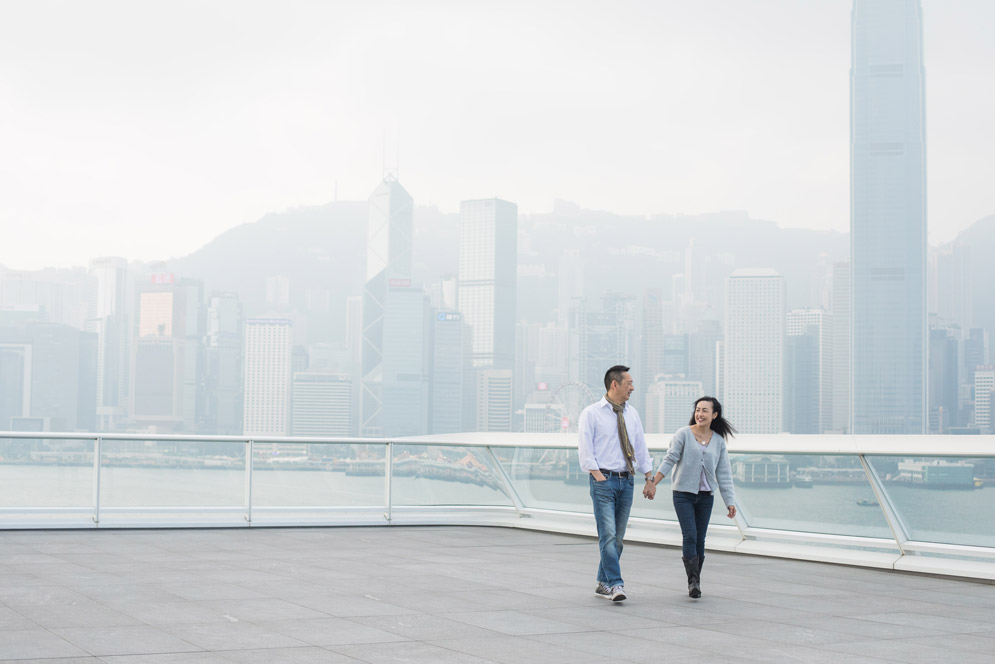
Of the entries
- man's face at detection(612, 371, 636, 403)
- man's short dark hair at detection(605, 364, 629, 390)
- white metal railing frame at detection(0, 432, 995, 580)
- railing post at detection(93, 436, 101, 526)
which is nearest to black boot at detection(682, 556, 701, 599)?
man's face at detection(612, 371, 636, 403)

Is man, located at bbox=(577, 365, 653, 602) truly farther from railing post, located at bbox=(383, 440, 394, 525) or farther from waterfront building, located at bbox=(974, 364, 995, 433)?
waterfront building, located at bbox=(974, 364, 995, 433)

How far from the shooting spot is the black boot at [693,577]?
25.1 ft

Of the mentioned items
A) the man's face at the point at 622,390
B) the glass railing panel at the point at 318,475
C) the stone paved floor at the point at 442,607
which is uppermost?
the man's face at the point at 622,390

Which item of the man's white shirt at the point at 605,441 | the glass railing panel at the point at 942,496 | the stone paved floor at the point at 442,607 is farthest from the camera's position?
the glass railing panel at the point at 942,496

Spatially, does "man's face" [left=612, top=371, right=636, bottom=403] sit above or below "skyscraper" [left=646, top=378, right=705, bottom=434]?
above

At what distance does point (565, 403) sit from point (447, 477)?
16748 centimetres

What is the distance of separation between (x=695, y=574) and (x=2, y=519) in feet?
26.1

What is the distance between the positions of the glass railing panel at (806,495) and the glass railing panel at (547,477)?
1972mm

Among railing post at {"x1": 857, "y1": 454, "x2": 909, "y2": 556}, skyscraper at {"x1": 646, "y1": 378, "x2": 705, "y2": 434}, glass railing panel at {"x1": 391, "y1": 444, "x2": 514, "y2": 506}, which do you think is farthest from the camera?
skyscraper at {"x1": 646, "y1": 378, "x2": 705, "y2": 434}

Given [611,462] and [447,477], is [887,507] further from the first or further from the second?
[447,477]

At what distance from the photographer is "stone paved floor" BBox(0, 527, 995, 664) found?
552cm

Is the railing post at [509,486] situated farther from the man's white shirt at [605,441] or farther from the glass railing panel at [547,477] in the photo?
the man's white shirt at [605,441]

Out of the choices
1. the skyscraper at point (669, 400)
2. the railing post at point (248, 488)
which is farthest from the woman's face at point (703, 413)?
the skyscraper at point (669, 400)

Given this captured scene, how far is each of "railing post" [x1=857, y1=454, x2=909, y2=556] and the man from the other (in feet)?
10.9
